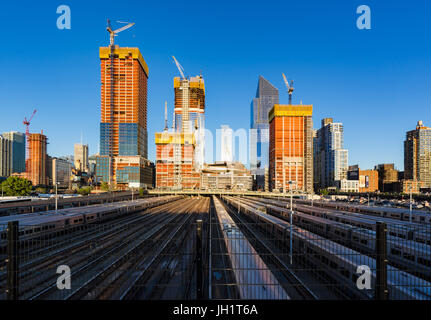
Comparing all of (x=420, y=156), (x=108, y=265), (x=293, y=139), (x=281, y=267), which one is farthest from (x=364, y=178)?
(x=108, y=265)

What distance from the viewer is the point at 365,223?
21797mm

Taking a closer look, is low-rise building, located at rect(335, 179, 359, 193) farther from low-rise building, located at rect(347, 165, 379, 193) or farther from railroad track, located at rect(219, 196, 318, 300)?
railroad track, located at rect(219, 196, 318, 300)

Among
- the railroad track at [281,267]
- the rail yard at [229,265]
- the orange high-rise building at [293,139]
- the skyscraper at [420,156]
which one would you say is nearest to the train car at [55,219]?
the rail yard at [229,265]

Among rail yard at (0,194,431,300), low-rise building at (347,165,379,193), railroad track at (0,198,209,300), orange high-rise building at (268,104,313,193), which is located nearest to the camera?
rail yard at (0,194,431,300)

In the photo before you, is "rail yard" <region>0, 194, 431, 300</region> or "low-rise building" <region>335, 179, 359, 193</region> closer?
"rail yard" <region>0, 194, 431, 300</region>

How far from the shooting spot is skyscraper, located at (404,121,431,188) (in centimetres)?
14666

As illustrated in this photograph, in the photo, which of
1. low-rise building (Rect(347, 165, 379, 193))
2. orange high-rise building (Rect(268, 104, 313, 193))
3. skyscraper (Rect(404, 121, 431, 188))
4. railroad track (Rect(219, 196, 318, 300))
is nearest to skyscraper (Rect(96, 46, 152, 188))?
orange high-rise building (Rect(268, 104, 313, 193))

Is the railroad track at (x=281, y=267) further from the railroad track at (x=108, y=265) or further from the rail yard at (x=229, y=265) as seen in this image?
the railroad track at (x=108, y=265)

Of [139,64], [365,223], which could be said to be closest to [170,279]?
[365,223]

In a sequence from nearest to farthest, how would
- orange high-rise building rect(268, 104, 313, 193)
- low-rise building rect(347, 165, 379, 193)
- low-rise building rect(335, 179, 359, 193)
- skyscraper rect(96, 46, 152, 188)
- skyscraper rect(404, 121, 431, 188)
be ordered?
orange high-rise building rect(268, 104, 313, 193), skyscraper rect(404, 121, 431, 188), low-rise building rect(347, 165, 379, 193), low-rise building rect(335, 179, 359, 193), skyscraper rect(96, 46, 152, 188)

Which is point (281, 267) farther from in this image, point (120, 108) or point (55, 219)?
point (120, 108)

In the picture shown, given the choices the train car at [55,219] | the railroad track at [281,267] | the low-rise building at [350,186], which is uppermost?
the train car at [55,219]

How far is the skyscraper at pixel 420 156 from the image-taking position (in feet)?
481

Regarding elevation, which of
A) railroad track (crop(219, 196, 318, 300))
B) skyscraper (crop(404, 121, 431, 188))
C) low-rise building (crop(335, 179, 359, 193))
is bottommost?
low-rise building (crop(335, 179, 359, 193))
